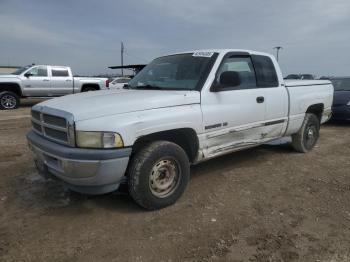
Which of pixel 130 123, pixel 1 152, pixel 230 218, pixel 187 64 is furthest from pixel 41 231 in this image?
pixel 1 152

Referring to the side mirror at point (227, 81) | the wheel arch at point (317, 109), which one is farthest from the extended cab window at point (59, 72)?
the side mirror at point (227, 81)

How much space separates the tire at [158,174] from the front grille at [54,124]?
0.70 metres

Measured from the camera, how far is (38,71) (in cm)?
1553

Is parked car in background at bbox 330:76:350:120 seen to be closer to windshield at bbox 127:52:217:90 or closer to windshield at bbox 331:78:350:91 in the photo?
windshield at bbox 331:78:350:91

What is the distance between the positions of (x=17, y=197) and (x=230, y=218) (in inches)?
101

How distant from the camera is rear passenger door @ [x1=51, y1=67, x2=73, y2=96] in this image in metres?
15.8

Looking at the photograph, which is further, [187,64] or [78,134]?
[187,64]

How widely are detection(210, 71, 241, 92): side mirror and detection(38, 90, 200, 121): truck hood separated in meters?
0.32

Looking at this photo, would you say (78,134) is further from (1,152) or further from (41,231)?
(1,152)

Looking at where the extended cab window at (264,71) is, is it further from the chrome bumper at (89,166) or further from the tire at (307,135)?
the chrome bumper at (89,166)

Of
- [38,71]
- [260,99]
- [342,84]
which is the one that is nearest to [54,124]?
[260,99]

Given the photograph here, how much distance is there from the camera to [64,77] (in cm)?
1617

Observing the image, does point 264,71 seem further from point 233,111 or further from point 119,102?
point 119,102

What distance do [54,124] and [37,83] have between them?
12829 millimetres
